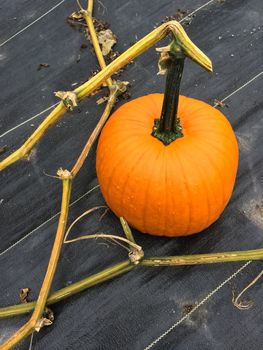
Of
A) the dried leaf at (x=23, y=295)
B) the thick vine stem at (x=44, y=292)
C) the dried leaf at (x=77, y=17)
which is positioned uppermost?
the dried leaf at (x=77, y=17)

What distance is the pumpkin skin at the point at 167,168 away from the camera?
1.53 m

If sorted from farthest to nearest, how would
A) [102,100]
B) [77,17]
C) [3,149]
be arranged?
[77,17], [102,100], [3,149]

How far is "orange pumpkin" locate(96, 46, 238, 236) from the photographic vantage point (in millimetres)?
1523

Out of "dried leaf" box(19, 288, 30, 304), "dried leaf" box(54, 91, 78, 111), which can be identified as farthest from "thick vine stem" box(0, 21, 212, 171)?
"dried leaf" box(19, 288, 30, 304)

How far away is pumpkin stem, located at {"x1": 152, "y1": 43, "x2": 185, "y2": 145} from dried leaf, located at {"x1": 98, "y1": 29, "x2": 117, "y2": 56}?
0.99 m

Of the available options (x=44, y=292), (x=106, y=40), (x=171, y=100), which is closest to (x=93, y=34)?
(x=106, y=40)

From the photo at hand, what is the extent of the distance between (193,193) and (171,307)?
48cm

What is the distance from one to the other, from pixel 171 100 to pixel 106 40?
3.93 feet

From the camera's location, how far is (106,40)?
Answer: 2447 mm

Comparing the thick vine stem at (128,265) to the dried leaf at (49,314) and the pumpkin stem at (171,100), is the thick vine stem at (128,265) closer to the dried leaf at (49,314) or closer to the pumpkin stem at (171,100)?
the dried leaf at (49,314)

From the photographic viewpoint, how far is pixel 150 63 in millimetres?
2369

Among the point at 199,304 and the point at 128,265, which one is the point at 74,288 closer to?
the point at 128,265

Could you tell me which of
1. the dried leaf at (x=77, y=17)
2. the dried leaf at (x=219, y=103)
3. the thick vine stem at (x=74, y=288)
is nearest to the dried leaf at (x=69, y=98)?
the thick vine stem at (x=74, y=288)

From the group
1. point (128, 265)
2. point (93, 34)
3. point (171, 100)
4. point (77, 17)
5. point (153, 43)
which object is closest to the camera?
point (153, 43)
